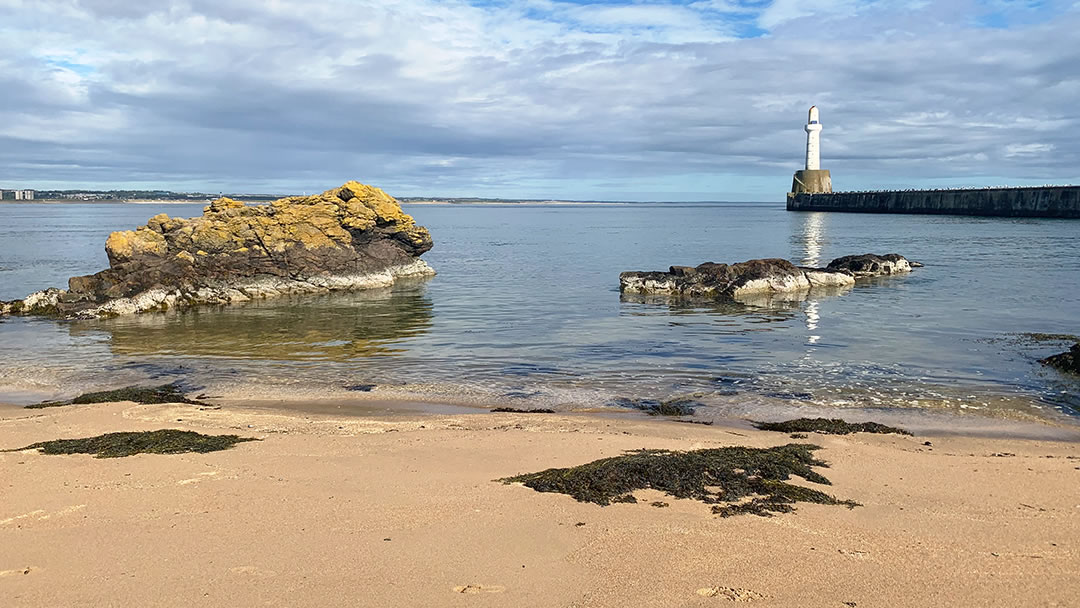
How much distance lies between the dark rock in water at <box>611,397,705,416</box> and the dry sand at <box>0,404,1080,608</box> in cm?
255

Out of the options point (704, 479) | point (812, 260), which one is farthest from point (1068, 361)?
point (812, 260)

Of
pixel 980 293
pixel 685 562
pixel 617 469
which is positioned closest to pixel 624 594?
pixel 685 562

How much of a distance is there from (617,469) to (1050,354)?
40.9ft

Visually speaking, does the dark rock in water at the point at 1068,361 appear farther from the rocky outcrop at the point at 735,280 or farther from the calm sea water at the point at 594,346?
the rocky outcrop at the point at 735,280

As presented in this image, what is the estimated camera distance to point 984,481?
7086 mm

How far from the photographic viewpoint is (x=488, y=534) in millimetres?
5652

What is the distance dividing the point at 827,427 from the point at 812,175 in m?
133

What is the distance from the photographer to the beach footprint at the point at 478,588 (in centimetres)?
472

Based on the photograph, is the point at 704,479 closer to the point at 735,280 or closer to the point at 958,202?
the point at 735,280

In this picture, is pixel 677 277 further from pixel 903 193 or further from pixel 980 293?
pixel 903 193

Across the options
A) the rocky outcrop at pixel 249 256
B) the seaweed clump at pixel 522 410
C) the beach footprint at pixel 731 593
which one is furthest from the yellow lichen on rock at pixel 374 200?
the beach footprint at pixel 731 593

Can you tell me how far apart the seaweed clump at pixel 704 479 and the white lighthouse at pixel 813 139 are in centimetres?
12272

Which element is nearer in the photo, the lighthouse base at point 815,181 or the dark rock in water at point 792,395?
the dark rock in water at point 792,395

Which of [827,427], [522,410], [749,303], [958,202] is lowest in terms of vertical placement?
[522,410]
